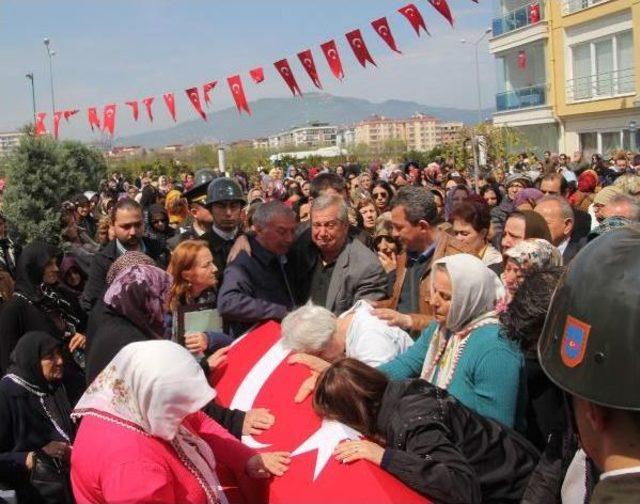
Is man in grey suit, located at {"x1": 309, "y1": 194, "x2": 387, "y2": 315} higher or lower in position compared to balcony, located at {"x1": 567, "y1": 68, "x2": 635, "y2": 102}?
lower

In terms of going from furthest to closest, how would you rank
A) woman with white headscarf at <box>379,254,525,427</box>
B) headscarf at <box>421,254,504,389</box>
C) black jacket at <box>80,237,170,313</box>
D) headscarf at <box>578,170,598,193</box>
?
headscarf at <box>578,170,598,193</box>
black jacket at <box>80,237,170,313</box>
headscarf at <box>421,254,504,389</box>
woman with white headscarf at <box>379,254,525,427</box>

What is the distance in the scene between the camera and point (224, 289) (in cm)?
452

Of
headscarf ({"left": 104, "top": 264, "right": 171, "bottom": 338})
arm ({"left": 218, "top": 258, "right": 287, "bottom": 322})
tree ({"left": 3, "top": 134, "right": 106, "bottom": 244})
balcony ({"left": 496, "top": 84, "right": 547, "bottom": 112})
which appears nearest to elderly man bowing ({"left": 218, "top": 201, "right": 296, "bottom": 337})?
arm ({"left": 218, "top": 258, "right": 287, "bottom": 322})

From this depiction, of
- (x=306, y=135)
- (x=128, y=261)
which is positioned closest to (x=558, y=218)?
(x=128, y=261)

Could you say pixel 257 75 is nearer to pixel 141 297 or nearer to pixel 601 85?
pixel 141 297

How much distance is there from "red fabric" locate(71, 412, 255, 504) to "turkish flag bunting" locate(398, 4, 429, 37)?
10890 mm

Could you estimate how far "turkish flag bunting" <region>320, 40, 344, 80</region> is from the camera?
13477mm

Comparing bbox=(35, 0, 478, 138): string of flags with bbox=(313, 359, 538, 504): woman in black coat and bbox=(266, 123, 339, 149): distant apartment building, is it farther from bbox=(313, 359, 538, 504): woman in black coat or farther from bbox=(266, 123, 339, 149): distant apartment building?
bbox=(266, 123, 339, 149): distant apartment building

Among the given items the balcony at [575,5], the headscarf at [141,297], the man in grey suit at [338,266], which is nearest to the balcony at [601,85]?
the balcony at [575,5]

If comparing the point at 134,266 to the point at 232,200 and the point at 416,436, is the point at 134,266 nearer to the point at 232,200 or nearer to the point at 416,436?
the point at 416,436

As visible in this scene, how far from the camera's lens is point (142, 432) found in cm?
243

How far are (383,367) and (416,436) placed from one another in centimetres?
100

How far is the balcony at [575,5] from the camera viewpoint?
2964 cm

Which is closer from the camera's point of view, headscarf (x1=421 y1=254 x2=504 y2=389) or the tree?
headscarf (x1=421 y1=254 x2=504 y2=389)
